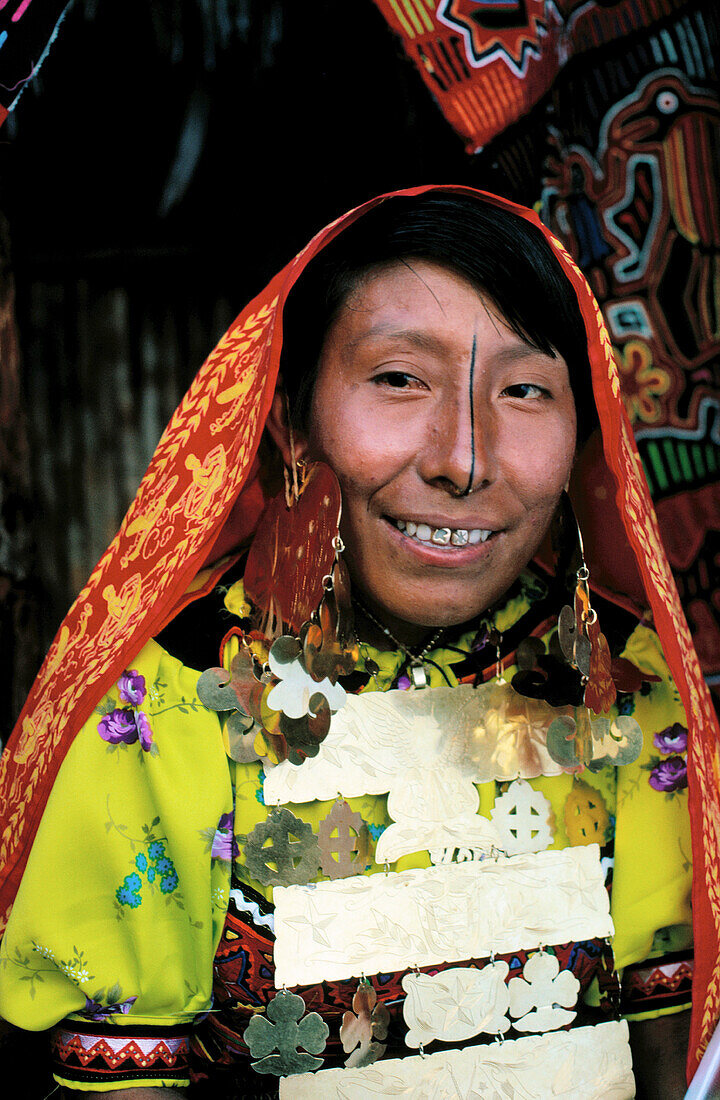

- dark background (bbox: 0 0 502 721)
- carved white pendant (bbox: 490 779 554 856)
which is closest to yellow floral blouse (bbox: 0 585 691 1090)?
carved white pendant (bbox: 490 779 554 856)

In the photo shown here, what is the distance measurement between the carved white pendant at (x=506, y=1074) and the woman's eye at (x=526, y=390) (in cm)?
89

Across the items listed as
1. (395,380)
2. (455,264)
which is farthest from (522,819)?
(455,264)

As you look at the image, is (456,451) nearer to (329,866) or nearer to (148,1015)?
(329,866)

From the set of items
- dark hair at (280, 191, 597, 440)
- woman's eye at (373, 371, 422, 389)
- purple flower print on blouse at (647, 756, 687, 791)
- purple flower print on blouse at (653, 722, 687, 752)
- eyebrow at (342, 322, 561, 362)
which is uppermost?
dark hair at (280, 191, 597, 440)

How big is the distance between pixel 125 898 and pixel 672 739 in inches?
32.3

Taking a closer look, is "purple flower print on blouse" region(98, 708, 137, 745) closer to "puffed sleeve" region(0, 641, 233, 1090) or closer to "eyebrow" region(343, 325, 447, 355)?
"puffed sleeve" region(0, 641, 233, 1090)

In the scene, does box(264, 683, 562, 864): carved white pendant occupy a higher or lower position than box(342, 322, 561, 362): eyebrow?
lower

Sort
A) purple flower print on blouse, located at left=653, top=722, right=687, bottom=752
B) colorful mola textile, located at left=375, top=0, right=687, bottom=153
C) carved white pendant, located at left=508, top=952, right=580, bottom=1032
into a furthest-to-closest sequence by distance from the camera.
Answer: colorful mola textile, located at left=375, top=0, right=687, bottom=153
purple flower print on blouse, located at left=653, top=722, right=687, bottom=752
carved white pendant, located at left=508, top=952, right=580, bottom=1032

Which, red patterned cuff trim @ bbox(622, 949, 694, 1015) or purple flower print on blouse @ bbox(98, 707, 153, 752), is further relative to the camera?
red patterned cuff trim @ bbox(622, 949, 694, 1015)

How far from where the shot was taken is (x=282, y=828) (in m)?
1.31

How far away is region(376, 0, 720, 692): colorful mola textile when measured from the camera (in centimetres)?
197

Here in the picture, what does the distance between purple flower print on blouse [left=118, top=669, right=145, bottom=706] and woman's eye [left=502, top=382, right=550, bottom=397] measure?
63cm

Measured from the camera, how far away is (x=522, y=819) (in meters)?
1.41

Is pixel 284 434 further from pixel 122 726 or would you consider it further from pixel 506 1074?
pixel 506 1074
